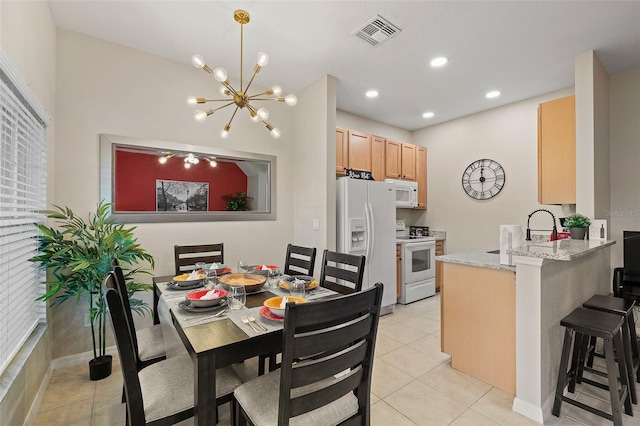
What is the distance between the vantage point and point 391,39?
105 inches

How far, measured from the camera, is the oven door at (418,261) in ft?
13.7

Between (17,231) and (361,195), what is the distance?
3.00 metres

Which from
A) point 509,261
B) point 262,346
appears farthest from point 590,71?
point 262,346

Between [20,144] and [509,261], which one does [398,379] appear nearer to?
[509,261]

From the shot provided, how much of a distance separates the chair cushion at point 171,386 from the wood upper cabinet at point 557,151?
140 inches

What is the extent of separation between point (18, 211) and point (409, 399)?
2.84 meters

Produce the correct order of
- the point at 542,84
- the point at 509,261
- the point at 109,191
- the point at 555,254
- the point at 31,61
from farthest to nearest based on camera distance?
1. the point at 542,84
2. the point at 109,191
3. the point at 509,261
4. the point at 31,61
5. the point at 555,254

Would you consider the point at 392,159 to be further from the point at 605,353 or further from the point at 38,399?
the point at 38,399

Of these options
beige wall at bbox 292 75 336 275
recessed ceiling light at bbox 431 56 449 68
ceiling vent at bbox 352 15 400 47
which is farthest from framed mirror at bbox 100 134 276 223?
recessed ceiling light at bbox 431 56 449 68

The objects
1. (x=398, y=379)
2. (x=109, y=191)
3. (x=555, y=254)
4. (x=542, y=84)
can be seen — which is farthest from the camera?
(x=542, y=84)

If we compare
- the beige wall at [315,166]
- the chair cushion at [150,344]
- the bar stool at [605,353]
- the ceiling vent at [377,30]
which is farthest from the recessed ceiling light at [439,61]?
the chair cushion at [150,344]

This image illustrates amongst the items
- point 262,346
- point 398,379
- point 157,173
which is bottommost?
point 398,379

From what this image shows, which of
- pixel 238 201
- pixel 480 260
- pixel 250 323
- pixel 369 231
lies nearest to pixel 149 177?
pixel 238 201

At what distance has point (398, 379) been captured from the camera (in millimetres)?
2312
